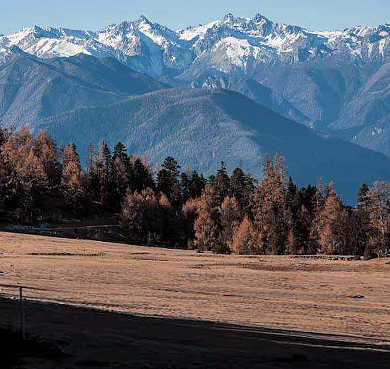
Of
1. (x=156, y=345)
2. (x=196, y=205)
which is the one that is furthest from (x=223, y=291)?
(x=196, y=205)

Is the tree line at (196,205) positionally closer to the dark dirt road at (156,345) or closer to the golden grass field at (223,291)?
the golden grass field at (223,291)

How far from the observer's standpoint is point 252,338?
2788 cm

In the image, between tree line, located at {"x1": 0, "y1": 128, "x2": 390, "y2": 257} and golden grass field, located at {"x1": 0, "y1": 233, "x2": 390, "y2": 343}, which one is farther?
tree line, located at {"x1": 0, "y1": 128, "x2": 390, "y2": 257}

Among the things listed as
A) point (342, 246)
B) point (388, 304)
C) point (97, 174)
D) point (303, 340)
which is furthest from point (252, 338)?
point (97, 174)

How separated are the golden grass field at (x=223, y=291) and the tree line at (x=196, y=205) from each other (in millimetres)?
41194

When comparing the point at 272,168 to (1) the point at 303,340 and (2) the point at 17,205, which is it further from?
(1) the point at 303,340

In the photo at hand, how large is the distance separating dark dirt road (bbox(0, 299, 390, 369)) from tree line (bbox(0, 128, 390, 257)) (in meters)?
74.0

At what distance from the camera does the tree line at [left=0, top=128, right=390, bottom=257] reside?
108 metres

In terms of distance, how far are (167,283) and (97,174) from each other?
9128 centimetres

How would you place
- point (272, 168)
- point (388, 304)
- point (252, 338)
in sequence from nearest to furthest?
point (252, 338) → point (388, 304) → point (272, 168)

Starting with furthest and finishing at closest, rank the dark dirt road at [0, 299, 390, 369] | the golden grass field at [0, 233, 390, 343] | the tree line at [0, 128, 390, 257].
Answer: the tree line at [0, 128, 390, 257], the golden grass field at [0, 233, 390, 343], the dark dirt road at [0, 299, 390, 369]

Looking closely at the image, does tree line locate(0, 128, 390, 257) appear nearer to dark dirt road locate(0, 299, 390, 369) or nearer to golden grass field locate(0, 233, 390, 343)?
golden grass field locate(0, 233, 390, 343)

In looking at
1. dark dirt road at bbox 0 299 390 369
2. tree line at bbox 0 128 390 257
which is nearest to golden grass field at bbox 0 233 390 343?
dark dirt road at bbox 0 299 390 369

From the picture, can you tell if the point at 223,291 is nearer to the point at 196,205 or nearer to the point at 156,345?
the point at 156,345
